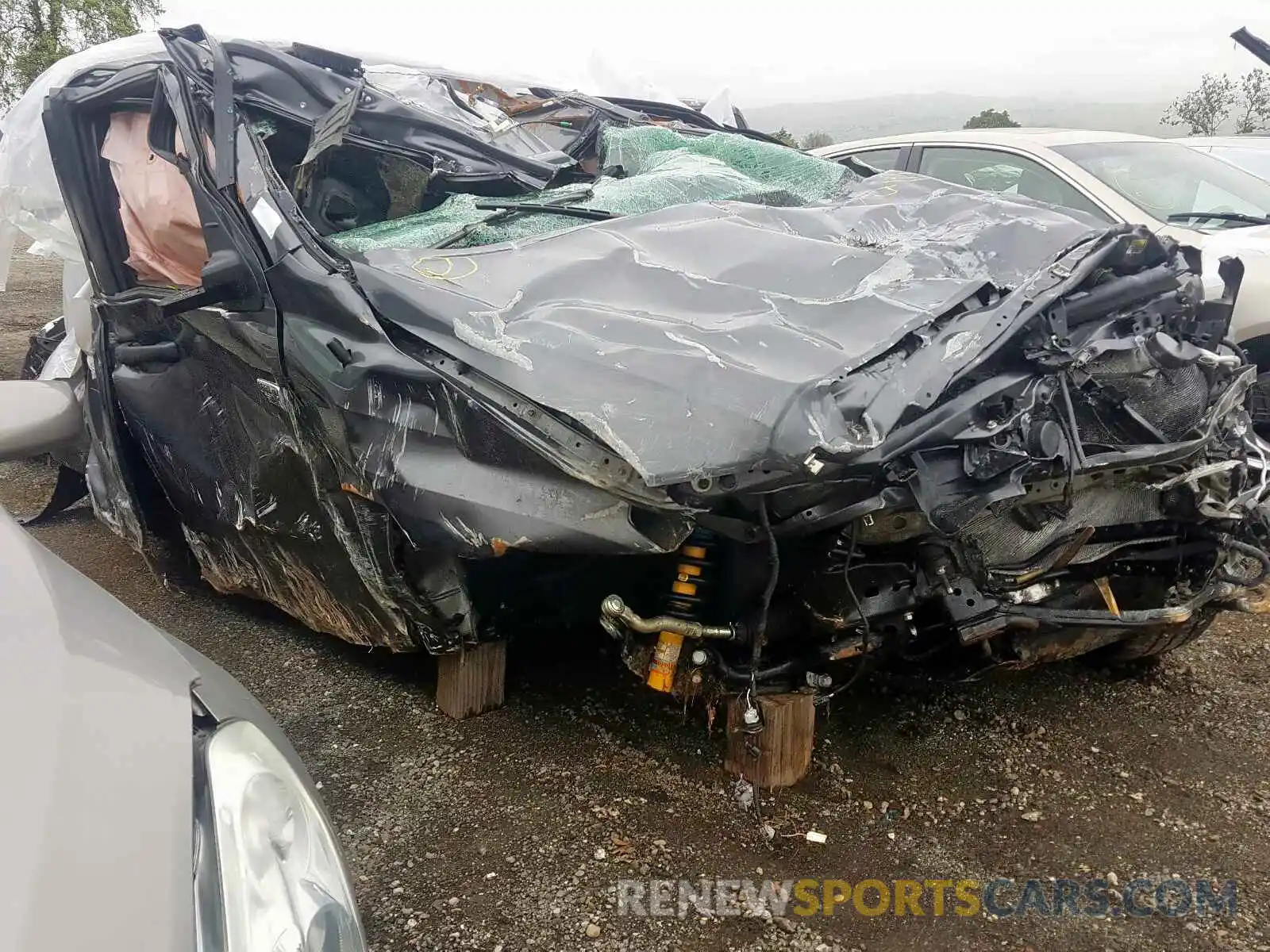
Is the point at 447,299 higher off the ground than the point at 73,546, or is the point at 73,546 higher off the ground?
the point at 447,299

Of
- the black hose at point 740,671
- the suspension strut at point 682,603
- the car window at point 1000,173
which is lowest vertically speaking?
the black hose at point 740,671

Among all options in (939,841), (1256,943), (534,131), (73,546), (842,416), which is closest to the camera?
(842,416)

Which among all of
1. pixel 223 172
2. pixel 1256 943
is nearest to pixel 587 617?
pixel 223 172

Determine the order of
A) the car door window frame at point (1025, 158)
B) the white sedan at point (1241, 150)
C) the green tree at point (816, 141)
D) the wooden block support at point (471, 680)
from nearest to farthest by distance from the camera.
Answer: the wooden block support at point (471, 680) → the car door window frame at point (1025, 158) → the white sedan at point (1241, 150) → the green tree at point (816, 141)

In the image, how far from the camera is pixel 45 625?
118cm

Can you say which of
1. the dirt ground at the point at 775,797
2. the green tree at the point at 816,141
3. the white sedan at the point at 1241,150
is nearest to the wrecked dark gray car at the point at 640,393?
the dirt ground at the point at 775,797

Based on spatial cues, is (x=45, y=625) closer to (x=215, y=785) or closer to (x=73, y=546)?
(x=215, y=785)

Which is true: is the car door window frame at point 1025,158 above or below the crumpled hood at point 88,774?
above

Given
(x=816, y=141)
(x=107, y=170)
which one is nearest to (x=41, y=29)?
(x=816, y=141)

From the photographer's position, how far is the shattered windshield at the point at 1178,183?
15.2 feet

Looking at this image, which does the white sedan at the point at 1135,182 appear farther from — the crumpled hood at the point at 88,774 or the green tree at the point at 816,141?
the crumpled hood at the point at 88,774

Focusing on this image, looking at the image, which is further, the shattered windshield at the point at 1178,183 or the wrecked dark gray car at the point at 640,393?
the shattered windshield at the point at 1178,183

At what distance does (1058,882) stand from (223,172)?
2.61 metres

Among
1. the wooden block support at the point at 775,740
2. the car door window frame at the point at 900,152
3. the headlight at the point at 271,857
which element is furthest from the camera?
the car door window frame at the point at 900,152
